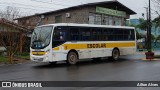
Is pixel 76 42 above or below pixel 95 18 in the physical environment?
below

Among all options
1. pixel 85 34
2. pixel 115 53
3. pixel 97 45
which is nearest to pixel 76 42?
pixel 85 34

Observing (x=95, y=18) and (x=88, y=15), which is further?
(x=95, y=18)

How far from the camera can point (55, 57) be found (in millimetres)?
19516

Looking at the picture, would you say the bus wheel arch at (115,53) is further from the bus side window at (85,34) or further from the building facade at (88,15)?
the building facade at (88,15)

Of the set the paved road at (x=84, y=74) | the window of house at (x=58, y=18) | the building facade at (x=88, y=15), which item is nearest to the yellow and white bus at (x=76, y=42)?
the paved road at (x=84, y=74)

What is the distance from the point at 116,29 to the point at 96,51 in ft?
10.5

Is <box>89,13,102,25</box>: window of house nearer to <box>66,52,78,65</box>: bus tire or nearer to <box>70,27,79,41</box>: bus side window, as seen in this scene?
<box>70,27,79,41</box>: bus side window

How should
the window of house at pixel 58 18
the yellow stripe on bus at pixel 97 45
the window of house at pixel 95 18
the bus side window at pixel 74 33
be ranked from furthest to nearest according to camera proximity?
the window of house at pixel 58 18 → the window of house at pixel 95 18 → the bus side window at pixel 74 33 → the yellow stripe on bus at pixel 97 45

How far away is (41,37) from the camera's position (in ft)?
64.5

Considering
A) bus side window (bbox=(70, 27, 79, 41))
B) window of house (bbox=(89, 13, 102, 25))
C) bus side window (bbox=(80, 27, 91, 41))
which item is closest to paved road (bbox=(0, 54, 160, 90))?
bus side window (bbox=(70, 27, 79, 41))

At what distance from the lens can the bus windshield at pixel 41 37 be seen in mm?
19375

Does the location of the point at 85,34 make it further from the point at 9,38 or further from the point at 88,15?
the point at 88,15

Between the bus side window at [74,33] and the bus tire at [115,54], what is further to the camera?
the bus tire at [115,54]

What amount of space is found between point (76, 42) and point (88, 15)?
18302mm
